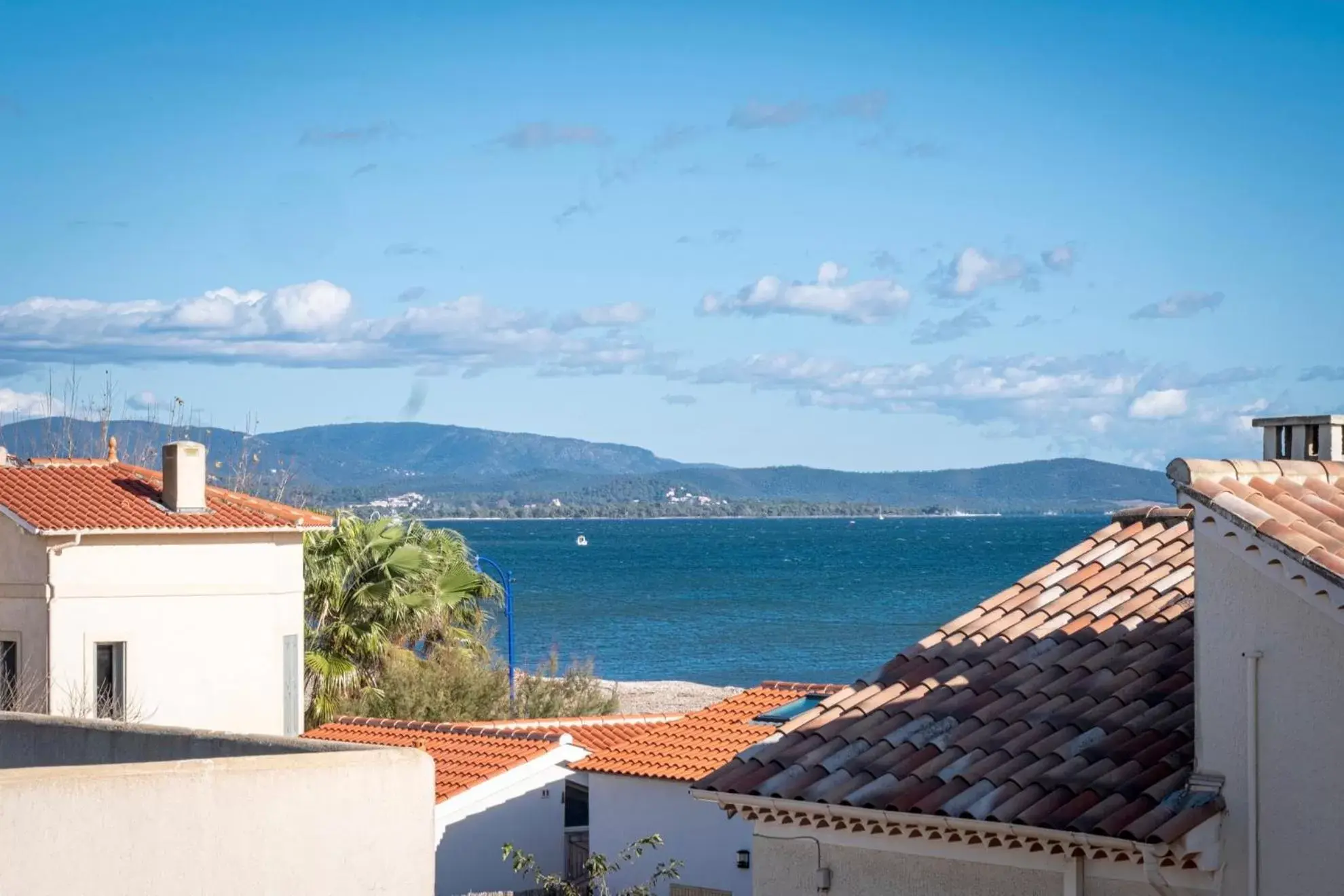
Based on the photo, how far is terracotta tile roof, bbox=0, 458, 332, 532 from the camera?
82.1ft

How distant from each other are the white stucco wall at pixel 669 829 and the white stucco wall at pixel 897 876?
30.6ft

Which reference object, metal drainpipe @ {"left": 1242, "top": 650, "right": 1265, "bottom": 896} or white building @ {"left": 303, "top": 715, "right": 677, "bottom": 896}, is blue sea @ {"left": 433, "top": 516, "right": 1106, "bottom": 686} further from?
metal drainpipe @ {"left": 1242, "top": 650, "right": 1265, "bottom": 896}

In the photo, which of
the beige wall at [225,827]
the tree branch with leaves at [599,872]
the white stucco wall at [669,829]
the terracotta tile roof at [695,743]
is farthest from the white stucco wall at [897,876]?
the terracotta tile roof at [695,743]

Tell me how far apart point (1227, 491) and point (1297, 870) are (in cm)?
210

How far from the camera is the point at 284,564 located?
2706 centimetres

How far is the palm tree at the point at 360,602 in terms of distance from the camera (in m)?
31.5

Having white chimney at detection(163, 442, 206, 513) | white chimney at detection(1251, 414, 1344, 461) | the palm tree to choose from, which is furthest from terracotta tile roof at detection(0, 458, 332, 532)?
white chimney at detection(1251, 414, 1344, 461)

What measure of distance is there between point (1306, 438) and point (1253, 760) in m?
3.00

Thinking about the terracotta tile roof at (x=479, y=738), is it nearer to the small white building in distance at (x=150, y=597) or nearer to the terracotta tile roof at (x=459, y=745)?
the terracotta tile roof at (x=459, y=745)

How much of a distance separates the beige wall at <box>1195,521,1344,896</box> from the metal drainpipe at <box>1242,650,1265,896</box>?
0.09ft

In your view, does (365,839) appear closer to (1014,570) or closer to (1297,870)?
(1297,870)

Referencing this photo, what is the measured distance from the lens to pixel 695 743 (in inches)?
898

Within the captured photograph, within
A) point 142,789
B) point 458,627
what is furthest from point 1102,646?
point 458,627

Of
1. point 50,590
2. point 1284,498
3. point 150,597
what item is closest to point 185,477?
point 150,597
